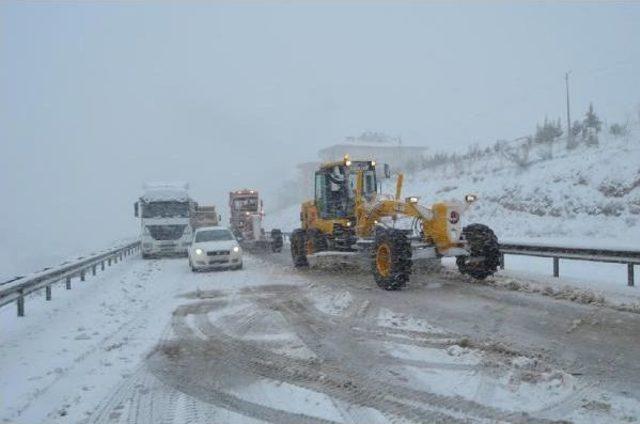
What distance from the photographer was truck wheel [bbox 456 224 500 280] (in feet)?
44.5

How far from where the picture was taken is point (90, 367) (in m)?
7.49

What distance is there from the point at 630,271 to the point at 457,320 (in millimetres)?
4933

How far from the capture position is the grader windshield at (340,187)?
1678 cm

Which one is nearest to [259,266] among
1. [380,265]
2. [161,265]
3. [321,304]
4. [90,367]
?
[161,265]

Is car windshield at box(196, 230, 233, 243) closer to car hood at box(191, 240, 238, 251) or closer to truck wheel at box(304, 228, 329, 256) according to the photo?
car hood at box(191, 240, 238, 251)

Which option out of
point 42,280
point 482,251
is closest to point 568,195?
point 482,251

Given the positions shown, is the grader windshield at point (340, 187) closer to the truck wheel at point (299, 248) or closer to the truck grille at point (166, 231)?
the truck wheel at point (299, 248)

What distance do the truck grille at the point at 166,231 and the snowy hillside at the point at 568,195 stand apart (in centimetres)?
944

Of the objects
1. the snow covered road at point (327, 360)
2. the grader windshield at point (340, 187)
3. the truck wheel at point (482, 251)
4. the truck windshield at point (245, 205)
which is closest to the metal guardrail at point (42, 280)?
the snow covered road at point (327, 360)

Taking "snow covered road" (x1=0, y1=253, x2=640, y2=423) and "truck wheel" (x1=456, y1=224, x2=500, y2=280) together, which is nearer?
"snow covered road" (x1=0, y1=253, x2=640, y2=423)

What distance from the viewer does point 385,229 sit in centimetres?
1369

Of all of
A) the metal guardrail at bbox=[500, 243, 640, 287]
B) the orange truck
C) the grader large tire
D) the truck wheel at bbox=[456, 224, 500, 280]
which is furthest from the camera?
the orange truck

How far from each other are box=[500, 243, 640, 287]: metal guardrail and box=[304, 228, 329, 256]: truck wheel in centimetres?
486

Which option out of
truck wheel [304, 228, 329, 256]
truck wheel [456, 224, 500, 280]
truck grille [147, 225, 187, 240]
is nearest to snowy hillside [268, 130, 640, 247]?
truck wheel [304, 228, 329, 256]
